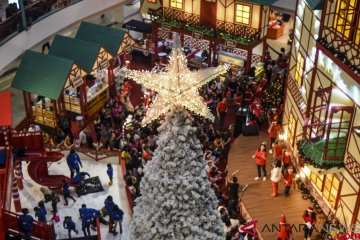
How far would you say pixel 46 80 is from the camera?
2594 centimetres

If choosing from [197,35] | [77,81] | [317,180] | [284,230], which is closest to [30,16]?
[77,81]

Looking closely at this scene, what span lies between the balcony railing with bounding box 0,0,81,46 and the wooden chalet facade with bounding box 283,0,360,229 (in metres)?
12.7

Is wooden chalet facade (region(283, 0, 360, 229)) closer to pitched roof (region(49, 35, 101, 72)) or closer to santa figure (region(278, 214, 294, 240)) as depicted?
santa figure (region(278, 214, 294, 240))

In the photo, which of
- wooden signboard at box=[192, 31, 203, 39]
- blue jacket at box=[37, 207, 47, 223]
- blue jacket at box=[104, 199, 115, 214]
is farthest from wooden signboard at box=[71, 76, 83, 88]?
blue jacket at box=[104, 199, 115, 214]

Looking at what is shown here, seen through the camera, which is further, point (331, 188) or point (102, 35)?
point (102, 35)

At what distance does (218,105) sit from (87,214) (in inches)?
355

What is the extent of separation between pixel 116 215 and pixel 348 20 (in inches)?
388

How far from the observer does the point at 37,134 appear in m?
21.5

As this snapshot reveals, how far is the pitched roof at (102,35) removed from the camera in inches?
1143

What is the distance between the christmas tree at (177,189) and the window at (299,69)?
465 inches

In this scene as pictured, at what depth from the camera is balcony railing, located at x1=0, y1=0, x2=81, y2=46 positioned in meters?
25.4

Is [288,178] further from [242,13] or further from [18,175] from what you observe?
[242,13]

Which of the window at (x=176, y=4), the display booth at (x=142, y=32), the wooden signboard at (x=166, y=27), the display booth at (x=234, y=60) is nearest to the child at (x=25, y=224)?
the display booth at (x=234, y=60)

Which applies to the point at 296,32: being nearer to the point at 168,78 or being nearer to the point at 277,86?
the point at 277,86
